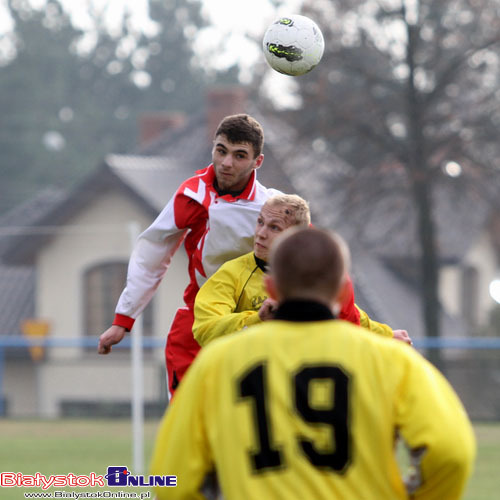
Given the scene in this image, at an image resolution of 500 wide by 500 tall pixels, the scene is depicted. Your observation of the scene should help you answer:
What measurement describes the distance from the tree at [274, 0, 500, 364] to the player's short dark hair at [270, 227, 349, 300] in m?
18.4

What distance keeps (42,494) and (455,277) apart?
2314cm

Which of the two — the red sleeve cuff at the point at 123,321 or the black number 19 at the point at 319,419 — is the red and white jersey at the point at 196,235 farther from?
the black number 19 at the point at 319,419

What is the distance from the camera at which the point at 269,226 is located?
4664 millimetres

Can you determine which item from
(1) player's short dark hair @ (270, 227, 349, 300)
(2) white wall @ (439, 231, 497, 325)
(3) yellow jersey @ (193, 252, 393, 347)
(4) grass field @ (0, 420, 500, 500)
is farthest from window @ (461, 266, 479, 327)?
(1) player's short dark hair @ (270, 227, 349, 300)

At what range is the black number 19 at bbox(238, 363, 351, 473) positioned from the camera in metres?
3.07

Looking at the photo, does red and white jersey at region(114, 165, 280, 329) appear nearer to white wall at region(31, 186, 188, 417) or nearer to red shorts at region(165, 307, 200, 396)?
red shorts at region(165, 307, 200, 396)

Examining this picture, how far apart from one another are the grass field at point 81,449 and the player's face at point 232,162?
20.3 ft

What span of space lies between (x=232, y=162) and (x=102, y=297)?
17.2 meters

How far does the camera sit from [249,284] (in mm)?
4719

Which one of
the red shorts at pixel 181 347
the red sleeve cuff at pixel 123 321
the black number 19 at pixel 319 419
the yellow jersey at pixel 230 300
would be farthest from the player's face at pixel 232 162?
the black number 19 at pixel 319 419

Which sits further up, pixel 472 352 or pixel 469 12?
pixel 469 12

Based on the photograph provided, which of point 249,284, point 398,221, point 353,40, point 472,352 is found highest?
point 353,40

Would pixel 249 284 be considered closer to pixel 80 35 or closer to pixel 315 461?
pixel 315 461

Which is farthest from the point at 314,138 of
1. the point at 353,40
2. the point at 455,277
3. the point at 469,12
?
the point at 455,277
